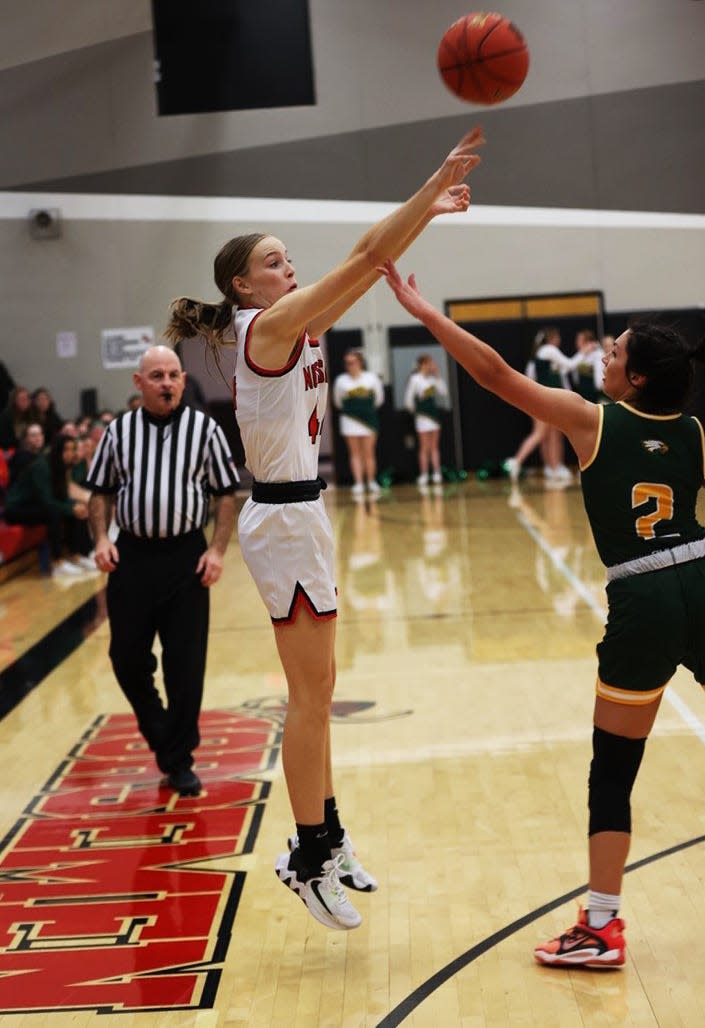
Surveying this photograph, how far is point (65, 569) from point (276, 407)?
28.6 feet

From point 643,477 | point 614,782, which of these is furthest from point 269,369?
point 614,782

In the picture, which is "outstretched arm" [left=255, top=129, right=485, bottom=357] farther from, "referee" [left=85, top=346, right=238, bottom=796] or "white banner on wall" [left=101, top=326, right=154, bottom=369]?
"white banner on wall" [left=101, top=326, right=154, bottom=369]

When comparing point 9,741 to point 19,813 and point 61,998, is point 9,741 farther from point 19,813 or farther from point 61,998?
point 61,998

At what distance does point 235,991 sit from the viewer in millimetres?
3500

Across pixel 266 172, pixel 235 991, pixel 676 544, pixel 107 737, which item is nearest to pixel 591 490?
pixel 676 544

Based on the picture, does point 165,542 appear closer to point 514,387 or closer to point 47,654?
point 514,387

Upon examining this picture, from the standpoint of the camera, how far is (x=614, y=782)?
338cm

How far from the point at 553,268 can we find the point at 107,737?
13904 mm

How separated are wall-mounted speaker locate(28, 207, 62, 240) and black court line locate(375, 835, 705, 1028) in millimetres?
15255

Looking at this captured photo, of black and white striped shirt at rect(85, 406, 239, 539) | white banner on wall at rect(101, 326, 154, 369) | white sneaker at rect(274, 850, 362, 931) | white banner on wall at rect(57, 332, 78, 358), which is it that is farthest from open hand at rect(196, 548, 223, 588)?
white banner on wall at rect(57, 332, 78, 358)

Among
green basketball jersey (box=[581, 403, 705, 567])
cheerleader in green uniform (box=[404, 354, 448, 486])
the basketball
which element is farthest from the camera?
cheerleader in green uniform (box=[404, 354, 448, 486])

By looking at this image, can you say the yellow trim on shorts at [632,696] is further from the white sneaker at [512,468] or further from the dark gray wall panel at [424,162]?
the dark gray wall panel at [424,162]

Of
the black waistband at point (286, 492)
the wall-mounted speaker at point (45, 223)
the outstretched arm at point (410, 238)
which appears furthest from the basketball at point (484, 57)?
the wall-mounted speaker at point (45, 223)

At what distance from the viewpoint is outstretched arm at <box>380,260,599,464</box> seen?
3297 millimetres
